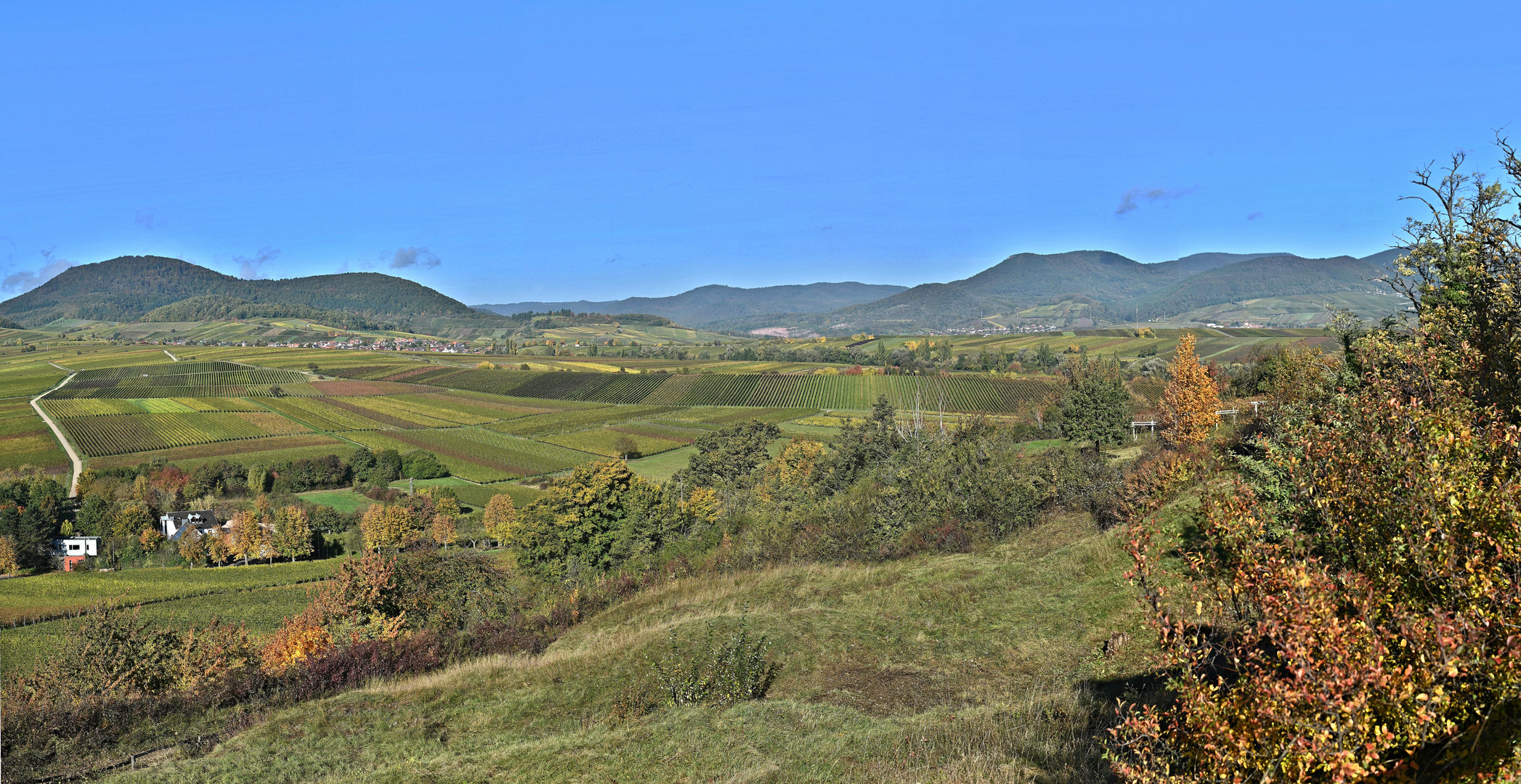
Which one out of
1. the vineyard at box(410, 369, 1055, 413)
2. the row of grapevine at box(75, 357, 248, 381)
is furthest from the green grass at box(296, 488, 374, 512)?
the row of grapevine at box(75, 357, 248, 381)

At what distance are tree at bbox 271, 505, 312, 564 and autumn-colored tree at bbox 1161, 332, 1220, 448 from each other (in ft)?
235

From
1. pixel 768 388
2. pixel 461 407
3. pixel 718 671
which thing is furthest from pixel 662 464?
pixel 718 671

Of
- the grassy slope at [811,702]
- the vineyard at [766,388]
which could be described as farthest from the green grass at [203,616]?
the vineyard at [766,388]

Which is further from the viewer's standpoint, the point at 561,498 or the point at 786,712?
the point at 561,498

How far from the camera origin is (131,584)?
204 ft

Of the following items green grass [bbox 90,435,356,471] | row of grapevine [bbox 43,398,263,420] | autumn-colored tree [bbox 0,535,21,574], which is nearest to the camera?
autumn-colored tree [bbox 0,535,21,574]

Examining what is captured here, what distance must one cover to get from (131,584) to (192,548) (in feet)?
41.9

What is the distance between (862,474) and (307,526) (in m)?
55.7

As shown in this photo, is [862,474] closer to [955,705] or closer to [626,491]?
[626,491]

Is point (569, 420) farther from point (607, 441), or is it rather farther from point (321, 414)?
point (321, 414)

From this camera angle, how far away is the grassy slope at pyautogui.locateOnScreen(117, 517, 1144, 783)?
9969mm

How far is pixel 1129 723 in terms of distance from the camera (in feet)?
17.9

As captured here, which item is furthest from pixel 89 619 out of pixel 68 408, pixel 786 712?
pixel 68 408

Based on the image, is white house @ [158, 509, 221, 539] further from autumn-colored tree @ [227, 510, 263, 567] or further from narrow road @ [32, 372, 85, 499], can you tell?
narrow road @ [32, 372, 85, 499]
